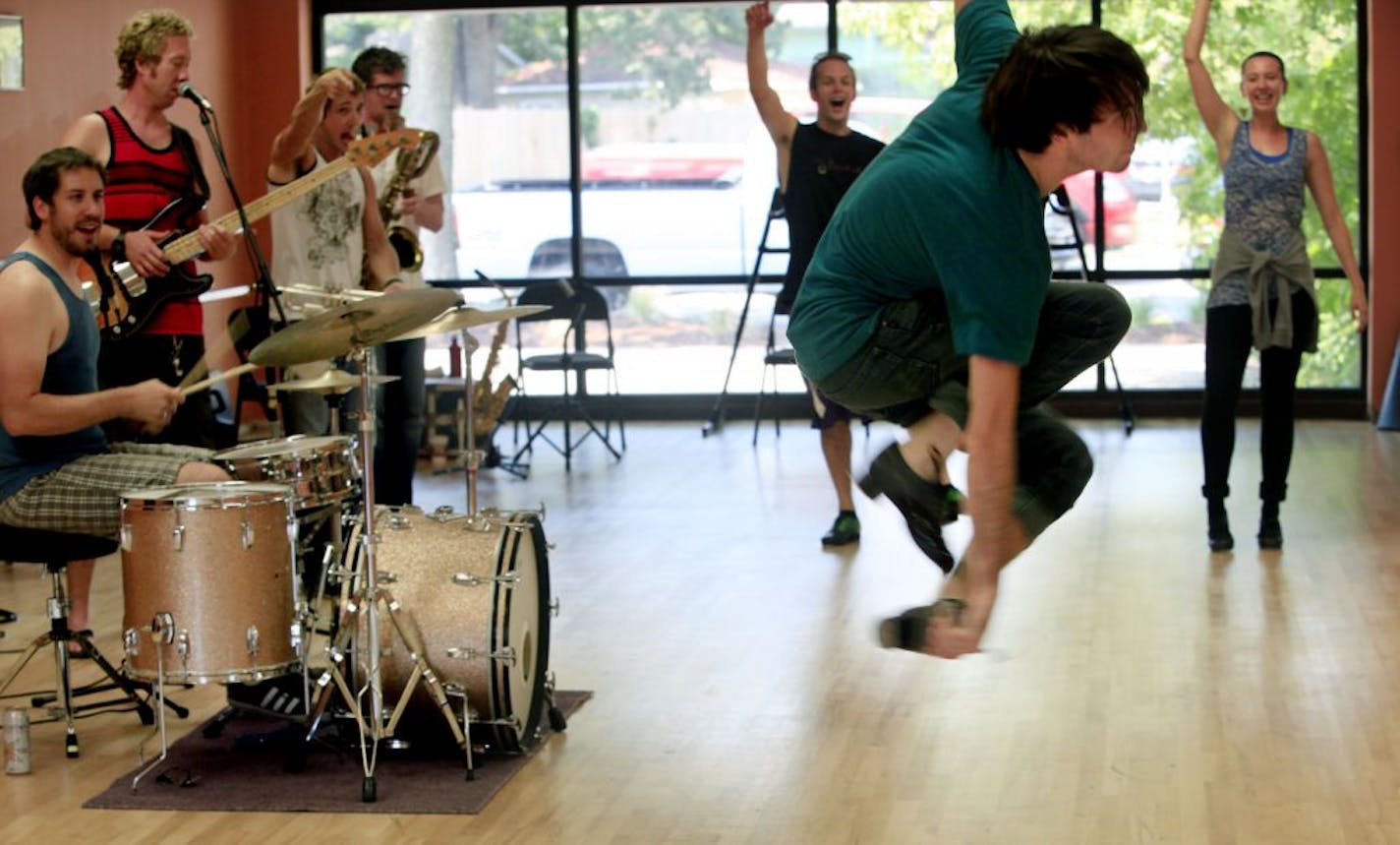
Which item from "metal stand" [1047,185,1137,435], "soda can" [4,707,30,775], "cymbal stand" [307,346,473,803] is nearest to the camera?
"cymbal stand" [307,346,473,803]

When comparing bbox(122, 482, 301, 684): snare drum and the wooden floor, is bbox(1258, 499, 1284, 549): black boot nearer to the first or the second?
the wooden floor

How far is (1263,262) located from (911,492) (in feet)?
12.2

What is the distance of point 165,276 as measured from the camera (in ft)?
18.8

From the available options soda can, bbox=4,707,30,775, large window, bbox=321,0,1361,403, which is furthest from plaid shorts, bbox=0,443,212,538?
large window, bbox=321,0,1361,403

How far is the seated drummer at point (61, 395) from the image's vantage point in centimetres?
489

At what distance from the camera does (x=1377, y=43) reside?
11.0 metres

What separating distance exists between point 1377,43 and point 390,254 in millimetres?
6583

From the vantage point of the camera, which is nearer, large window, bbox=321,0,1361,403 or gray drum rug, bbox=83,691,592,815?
gray drum rug, bbox=83,691,592,815

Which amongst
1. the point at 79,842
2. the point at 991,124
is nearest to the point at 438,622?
the point at 79,842

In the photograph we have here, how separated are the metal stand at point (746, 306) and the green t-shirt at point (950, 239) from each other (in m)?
7.19

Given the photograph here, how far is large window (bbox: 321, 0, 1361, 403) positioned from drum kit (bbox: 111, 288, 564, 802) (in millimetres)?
7010

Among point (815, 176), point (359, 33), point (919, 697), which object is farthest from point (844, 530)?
point (359, 33)

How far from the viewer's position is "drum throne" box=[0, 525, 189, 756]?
4945 millimetres

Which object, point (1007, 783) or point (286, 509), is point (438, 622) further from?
point (1007, 783)
